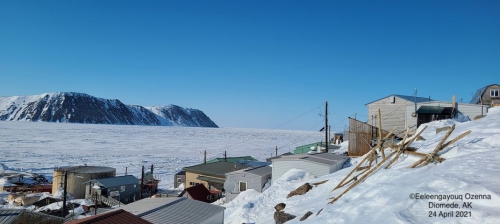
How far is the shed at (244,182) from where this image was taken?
25.8 m

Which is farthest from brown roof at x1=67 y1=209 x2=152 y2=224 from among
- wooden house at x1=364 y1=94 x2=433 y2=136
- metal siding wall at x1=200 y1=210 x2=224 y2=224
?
wooden house at x1=364 y1=94 x2=433 y2=136

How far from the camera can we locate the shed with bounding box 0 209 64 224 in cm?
1778

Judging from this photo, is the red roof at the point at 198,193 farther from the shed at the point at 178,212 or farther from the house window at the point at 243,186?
the shed at the point at 178,212

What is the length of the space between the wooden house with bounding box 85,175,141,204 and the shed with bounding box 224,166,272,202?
53.8 feet

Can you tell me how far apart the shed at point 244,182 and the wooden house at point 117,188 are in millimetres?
16387

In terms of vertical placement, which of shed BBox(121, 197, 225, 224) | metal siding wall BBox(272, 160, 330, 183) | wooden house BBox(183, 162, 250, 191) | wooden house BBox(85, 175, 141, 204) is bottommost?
wooden house BBox(85, 175, 141, 204)

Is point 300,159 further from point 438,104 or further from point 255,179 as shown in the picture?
point 438,104

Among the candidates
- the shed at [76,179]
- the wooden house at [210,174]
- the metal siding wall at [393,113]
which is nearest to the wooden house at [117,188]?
the shed at [76,179]

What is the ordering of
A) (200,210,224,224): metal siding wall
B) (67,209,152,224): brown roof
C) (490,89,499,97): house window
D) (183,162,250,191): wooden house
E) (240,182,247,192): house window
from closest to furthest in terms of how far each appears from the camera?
(67,209,152,224): brown roof, (200,210,224,224): metal siding wall, (240,182,247,192): house window, (183,162,250,191): wooden house, (490,89,499,97): house window

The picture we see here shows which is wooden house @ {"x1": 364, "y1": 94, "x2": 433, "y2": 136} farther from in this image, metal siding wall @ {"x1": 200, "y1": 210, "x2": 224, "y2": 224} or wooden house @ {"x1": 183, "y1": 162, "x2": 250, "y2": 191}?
metal siding wall @ {"x1": 200, "y1": 210, "x2": 224, "y2": 224}

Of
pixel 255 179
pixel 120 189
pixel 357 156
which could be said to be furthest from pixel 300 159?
pixel 120 189

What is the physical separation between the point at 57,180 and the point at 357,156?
3766 centimetres

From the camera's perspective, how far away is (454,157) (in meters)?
10.4

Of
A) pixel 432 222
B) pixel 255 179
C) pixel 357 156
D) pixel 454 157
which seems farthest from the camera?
pixel 357 156
